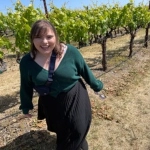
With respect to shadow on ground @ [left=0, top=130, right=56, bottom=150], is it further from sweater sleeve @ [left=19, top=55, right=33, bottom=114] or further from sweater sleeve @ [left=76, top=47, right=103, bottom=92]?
sweater sleeve @ [left=76, top=47, right=103, bottom=92]

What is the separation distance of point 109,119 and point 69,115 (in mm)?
2383

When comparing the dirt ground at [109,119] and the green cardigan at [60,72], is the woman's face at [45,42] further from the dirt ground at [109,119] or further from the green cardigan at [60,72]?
the dirt ground at [109,119]

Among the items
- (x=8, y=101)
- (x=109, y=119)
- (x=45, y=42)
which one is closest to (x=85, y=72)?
(x=45, y=42)

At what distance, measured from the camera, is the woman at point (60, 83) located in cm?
263

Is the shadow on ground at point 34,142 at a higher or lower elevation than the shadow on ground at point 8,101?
higher

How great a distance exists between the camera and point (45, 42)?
256 centimetres

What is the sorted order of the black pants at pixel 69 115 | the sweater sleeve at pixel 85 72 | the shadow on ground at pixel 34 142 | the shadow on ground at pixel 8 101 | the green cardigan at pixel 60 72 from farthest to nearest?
the shadow on ground at pixel 8 101, the shadow on ground at pixel 34 142, the black pants at pixel 69 115, the sweater sleeve at pixel 85 72, the green cardigan at pixel 60 72

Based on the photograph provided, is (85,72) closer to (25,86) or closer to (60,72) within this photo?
(60,72)

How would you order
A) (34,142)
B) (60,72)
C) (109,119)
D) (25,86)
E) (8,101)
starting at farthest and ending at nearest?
(8,101), (109,119), (34,142), (25,86), (60,72)

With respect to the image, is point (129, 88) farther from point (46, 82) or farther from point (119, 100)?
point (46, 82)

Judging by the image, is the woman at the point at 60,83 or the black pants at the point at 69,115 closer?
the woman at the point at 60,83

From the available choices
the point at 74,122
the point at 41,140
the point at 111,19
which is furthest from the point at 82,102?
the point at 111,19

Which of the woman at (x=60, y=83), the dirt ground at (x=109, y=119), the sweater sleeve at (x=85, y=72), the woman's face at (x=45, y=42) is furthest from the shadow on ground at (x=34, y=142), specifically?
the woman's face at (x=45, y=42)

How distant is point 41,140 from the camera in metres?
4.43
